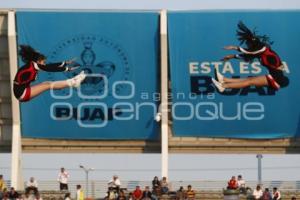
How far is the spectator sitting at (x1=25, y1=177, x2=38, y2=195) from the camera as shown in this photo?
41906 millimetres

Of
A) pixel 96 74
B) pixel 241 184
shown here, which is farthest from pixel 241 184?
pixel 96 74

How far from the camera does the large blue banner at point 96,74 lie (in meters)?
45.2

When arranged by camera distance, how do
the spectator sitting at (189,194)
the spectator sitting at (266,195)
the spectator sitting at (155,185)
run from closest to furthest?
the spectator sitting at (266,195), the spectator sitting at (189,194), the spectator sitting at (155,185)

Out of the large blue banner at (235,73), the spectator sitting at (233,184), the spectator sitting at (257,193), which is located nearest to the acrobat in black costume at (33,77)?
the large blue banner at (235,73)

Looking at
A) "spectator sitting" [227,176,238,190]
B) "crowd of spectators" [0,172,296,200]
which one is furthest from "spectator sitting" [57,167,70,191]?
"spectator sitting" [227,176,238,190]

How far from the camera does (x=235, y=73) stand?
4538cm

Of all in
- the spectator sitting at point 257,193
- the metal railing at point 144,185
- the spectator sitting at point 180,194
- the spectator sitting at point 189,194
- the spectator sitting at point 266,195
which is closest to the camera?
the spectator sitting at point 266,195

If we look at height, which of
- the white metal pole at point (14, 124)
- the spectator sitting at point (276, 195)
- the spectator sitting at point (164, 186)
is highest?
the white metal pole at point (14, 124)

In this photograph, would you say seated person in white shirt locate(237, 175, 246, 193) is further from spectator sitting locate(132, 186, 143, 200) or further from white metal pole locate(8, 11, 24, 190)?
white metal pole locate(8, 11, 24, 190)

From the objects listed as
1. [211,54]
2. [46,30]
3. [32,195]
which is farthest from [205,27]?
[32,195]

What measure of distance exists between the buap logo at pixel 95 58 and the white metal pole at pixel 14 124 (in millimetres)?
1635

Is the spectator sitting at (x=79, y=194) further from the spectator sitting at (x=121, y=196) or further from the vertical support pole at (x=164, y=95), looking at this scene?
the vertical support pole at (x=164, y=95)

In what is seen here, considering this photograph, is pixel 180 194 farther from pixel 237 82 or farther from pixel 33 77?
pixel 33 77

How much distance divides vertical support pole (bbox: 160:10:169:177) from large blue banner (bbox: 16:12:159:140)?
425mm
